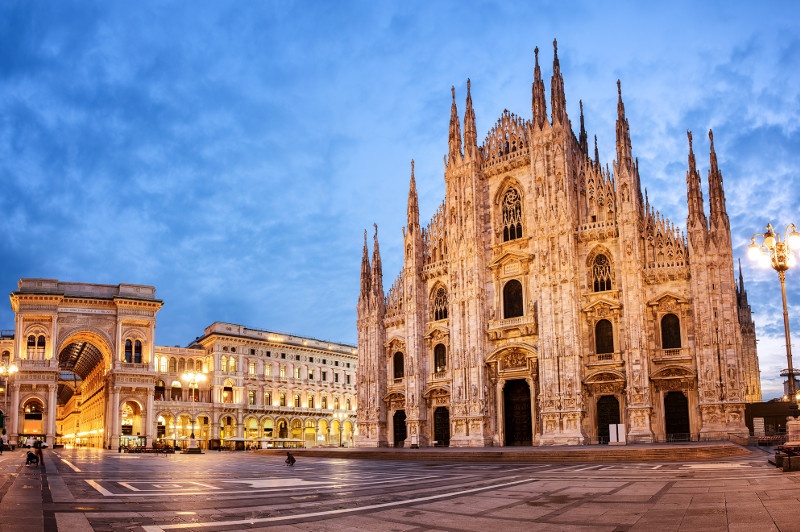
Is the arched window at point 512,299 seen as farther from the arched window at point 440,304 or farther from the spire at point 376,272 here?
the spire at point 376,272

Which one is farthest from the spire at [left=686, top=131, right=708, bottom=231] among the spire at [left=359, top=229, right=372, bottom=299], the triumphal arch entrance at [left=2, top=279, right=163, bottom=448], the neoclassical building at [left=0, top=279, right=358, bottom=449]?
the triumphal arch entrance at [left=2, top=279, right=163, bottom=448]

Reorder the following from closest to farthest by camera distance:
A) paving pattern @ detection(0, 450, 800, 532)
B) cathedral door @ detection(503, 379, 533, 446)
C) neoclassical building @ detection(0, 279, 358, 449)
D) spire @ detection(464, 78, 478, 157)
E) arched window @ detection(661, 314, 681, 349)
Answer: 1. paving pattern @ detection(0, 450, 800, 532)
2. arched window @ detection(661, 314, 681, 349)
3. cathedral door @ detection(503, 379, 533, 446)
4. spire @ detection(464, 78, 478, 157)
5. neoclassical building @ detection(0, 279, 358, 449)

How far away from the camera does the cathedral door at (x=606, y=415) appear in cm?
4275

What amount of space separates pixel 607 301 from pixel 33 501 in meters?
36.6

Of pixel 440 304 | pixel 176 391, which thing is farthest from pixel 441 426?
pixel 176 391

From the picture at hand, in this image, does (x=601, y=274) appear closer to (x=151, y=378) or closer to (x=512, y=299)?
(x=512, y=299)

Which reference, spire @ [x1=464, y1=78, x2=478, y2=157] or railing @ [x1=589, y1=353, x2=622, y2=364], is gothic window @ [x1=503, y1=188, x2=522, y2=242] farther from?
railing @ [x1=589, y1=353, x2=622, y2=364]

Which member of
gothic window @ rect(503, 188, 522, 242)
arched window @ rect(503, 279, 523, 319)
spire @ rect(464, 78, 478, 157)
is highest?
spire @ rect(464, 78, 478, 157)

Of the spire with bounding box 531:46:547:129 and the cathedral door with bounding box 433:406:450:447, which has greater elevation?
the spire with bounding box 531:46:547:129

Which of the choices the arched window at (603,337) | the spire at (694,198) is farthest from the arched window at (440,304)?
the spire at (694,198)

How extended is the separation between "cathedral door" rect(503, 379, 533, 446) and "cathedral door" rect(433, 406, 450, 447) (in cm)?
493

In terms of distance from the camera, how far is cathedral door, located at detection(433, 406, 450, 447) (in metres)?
50.6

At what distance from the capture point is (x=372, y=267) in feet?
186

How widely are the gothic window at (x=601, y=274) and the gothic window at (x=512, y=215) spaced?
6397 millimetres
